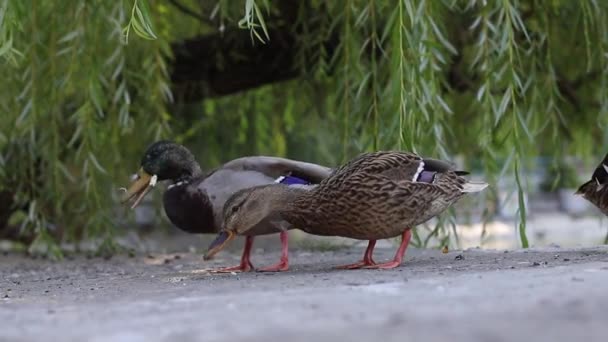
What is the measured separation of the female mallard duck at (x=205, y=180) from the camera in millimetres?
5855

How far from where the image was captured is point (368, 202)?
203 inches

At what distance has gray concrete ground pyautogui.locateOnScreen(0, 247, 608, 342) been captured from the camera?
9.22 feet

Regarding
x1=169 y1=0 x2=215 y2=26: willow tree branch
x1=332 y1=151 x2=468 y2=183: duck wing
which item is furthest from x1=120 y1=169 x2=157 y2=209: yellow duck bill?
x1=169 y1=0 x2=215 y2=26: willow tree branch

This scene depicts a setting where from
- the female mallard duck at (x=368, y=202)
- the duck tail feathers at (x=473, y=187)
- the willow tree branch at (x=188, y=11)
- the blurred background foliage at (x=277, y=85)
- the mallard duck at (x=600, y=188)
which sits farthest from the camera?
the willow tree branch at (x=188, y=11)

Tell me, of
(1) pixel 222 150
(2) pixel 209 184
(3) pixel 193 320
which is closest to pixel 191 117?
(1) pixel 222 150

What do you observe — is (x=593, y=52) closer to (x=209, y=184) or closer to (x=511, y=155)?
(x=511, y=155)

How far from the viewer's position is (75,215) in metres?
9.16

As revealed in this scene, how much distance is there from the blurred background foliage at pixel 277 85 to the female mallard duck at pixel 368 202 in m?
0.37

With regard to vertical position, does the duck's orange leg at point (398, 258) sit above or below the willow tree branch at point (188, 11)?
below

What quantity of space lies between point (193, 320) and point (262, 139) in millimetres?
6320

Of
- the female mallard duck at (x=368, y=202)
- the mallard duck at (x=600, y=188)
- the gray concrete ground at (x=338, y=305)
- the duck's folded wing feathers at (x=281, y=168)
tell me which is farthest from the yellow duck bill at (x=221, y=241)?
the mallard duck at (x=600, y=188)

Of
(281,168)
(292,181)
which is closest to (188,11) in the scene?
(281,168)

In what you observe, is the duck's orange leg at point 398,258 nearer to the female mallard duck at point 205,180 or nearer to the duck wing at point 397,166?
the duck wing at point 397,166

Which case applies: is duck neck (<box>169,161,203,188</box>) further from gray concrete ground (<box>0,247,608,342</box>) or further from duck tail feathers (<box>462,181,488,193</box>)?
duck tail feathers (<box>462,181,488,193</box>)
